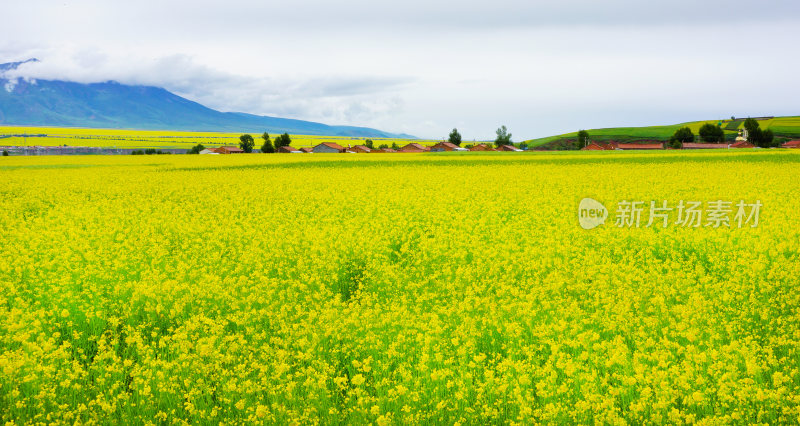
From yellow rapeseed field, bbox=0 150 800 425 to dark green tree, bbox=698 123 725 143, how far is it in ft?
541

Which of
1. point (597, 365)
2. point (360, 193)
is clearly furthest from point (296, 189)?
point (597, 365)

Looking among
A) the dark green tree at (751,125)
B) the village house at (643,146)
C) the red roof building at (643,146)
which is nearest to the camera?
the dark green tree at (751,125)

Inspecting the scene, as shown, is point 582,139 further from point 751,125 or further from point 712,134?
point 751,125

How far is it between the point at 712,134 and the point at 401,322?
7000 inches

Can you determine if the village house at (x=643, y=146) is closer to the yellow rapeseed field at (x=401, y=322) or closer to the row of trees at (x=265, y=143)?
the row of trees at (x=265, y=143)

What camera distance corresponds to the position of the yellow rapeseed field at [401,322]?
5.38m

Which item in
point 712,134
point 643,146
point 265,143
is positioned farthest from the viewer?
point 643,146

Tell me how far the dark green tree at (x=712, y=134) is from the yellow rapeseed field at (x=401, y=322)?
164999 mm

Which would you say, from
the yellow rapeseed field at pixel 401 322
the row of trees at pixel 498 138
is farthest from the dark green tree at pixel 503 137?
the yellow rapeseed field at pixel 401 322

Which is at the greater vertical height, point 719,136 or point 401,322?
point 719,136

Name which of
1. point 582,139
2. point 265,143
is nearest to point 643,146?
point 582,139

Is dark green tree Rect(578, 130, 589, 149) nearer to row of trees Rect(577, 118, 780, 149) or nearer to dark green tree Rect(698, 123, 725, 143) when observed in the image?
row of trees Rect(577, 118, 780, 149)

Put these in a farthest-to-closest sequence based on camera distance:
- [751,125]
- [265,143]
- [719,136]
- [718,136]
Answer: [719,136] < [718,136] < [751,125] < [265,143]

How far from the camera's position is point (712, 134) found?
161 m
